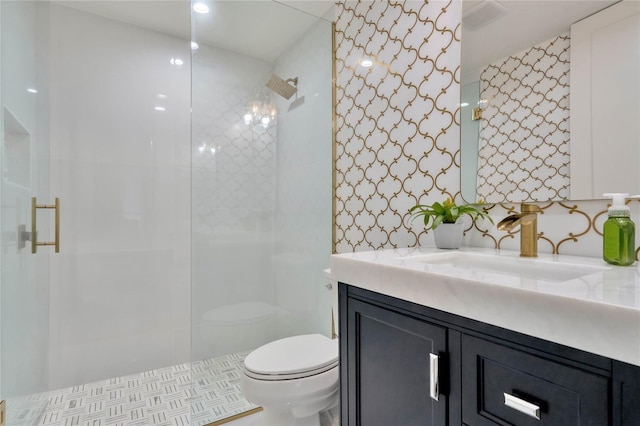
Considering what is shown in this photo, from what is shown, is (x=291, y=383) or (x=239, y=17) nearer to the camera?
(x=291, y=383)

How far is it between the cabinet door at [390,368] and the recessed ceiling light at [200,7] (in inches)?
70.2

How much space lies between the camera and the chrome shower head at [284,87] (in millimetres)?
1988

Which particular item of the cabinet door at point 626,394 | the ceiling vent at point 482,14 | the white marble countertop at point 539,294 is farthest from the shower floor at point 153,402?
the ceiling vent at point 482,14

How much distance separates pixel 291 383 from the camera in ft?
4.18

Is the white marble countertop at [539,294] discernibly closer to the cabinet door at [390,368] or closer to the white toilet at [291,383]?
the cabinet door at [390,368]

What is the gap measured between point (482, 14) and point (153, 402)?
8.22ft

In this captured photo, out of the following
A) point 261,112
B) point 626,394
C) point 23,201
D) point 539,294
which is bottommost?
point 626,394

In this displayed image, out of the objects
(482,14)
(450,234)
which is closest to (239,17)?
(482,14)

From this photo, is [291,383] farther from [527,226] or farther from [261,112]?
[261,112]

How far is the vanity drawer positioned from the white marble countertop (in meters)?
0.05

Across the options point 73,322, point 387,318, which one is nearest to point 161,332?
point 73,322

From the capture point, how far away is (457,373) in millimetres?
646

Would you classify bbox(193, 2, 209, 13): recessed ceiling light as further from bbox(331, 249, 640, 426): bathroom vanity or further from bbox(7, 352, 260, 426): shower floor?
bbox(7, 352, 260, 426): shower floor

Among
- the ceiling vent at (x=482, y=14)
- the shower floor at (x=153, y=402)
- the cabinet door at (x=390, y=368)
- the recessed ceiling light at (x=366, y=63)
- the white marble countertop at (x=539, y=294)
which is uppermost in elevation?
the recessed ceiling light at (x=366, y=63)
